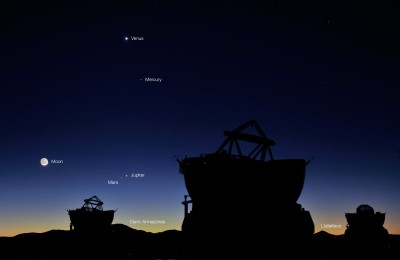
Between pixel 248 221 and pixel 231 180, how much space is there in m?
3.55

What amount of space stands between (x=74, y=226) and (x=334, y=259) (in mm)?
36388

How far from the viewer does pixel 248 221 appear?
2794 cm

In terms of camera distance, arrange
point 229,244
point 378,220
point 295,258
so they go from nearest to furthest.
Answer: point 229,244
point 295,258
point 378,220

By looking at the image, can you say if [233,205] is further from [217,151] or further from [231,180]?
[217,151]

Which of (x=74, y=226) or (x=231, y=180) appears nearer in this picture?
(x=231, y=180)

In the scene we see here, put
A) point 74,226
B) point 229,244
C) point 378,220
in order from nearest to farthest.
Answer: point 229,244
point 74,226
point 378,220

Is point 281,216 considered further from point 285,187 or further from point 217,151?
point 217,151

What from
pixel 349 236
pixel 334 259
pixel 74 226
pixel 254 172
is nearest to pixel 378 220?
pixel 349 236

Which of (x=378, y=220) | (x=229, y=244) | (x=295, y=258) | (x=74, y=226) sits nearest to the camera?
(x=229, y=244)

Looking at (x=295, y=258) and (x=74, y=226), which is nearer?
(x=295, y=258)

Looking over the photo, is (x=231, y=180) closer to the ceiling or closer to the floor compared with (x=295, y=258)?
closer to the ceiling

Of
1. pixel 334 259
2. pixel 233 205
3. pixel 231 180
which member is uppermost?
pixel 231 180

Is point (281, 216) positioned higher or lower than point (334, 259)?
higher

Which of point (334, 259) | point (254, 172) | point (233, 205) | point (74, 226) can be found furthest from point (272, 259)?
point (74, 226)
